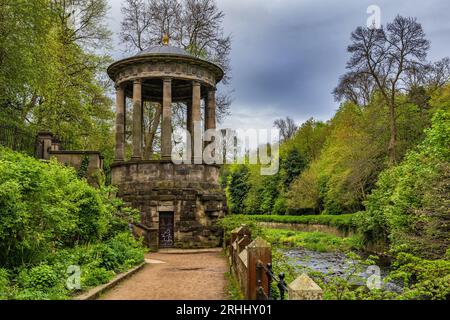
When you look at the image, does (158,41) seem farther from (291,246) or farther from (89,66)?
(291,246)

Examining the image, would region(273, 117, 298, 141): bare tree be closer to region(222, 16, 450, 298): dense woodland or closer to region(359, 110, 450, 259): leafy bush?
region(222, 16, 450, 298): dense woodland

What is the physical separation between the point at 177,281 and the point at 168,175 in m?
14.0

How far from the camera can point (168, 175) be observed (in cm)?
2658

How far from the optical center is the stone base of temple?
82.4ft

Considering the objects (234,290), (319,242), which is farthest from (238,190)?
(234,290)

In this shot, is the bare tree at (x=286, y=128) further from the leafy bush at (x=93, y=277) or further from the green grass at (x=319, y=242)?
the leafy bush at (x=93, y=277)

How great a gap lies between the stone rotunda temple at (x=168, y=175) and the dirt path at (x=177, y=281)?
17.3 feet

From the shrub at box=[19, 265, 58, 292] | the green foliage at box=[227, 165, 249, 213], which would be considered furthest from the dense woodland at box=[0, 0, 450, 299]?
the green foliage at box=[227, 165, 249, 213]

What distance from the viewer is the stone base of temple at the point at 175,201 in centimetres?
2512

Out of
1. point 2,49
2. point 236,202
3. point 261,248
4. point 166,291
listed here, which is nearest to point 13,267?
point 166,291

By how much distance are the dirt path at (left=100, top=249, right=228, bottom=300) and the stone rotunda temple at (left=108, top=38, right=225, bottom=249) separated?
17.3ft

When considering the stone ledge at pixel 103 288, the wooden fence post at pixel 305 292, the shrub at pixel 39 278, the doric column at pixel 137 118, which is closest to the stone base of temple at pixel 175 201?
the doric column at pixel 137 118

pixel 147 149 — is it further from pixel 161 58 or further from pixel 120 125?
pixel 161 58
